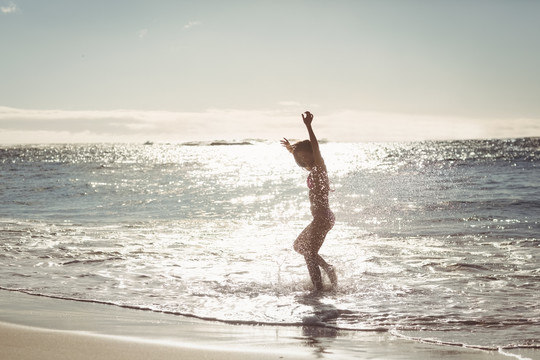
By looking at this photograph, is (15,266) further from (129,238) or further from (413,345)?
(413,345)

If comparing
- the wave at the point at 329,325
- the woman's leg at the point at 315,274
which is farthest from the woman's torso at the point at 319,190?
the wave at the point at 329,325

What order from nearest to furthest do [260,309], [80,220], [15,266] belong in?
[260,309] < [15,266] < [80,220]

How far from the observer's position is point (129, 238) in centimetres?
1425

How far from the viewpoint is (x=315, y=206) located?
8.70 metres

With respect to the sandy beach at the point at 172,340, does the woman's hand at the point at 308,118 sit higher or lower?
higher

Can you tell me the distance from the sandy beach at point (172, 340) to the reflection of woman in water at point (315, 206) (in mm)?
2273

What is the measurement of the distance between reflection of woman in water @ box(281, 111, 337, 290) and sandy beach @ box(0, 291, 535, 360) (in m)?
2.27

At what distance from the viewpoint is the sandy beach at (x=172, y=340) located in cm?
496

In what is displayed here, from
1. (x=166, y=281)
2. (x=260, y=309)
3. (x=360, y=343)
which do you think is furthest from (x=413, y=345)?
(x=166, y=281)

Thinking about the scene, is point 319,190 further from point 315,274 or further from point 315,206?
point 315,274

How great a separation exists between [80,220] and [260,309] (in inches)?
527

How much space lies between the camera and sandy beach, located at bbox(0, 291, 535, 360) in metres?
4.96

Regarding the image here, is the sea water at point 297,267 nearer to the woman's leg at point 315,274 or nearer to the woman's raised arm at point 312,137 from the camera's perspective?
the woman's leg at point 315,274

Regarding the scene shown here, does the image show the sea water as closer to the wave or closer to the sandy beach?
the wave
